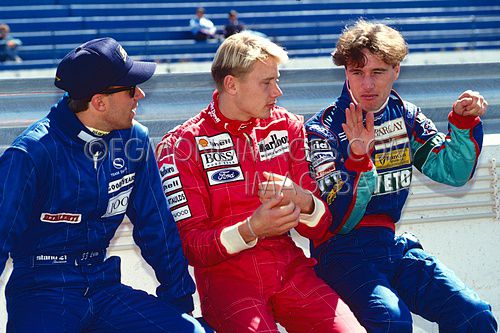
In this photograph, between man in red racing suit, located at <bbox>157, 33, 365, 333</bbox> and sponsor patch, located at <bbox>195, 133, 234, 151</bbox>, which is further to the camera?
sponsor patch, located at <bbox>195, 133, 234, 151</bbox>

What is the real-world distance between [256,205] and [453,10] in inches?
561

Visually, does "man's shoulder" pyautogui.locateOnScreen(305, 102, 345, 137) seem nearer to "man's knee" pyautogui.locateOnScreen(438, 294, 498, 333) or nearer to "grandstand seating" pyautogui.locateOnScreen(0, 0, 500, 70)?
"man's knee" pyautogui.locateOnScreen(438, 294, 498, 333)

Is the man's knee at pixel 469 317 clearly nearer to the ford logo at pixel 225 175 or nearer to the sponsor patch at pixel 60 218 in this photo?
the ford logo at pixel 225 175

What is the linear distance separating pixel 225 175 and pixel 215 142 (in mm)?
138

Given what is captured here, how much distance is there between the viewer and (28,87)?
4.01 meters

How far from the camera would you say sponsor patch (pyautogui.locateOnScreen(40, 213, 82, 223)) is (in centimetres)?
301

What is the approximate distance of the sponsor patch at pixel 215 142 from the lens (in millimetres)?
Answer: 3344

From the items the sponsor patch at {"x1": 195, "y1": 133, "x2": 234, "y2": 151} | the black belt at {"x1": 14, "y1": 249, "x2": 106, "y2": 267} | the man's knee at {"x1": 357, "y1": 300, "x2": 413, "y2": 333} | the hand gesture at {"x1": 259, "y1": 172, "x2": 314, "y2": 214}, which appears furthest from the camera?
the sponsor patch at {"x1": 195, "y1": 133, "x2": 234, "y2": 151}

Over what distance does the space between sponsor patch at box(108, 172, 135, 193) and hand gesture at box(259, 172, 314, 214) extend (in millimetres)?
492

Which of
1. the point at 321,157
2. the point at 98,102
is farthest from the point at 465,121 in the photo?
the point at 98,102

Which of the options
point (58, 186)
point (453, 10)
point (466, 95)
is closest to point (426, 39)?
point (453, 10)

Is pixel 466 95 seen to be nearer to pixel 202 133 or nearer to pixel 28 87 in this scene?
pixel 202 133

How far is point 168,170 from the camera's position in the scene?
132 inches

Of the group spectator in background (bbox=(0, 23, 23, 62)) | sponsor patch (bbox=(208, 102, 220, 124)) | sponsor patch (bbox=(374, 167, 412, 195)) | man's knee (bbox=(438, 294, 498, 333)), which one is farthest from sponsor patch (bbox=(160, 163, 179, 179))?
spectator in background (bbox=(0, 23, 23, 62))
